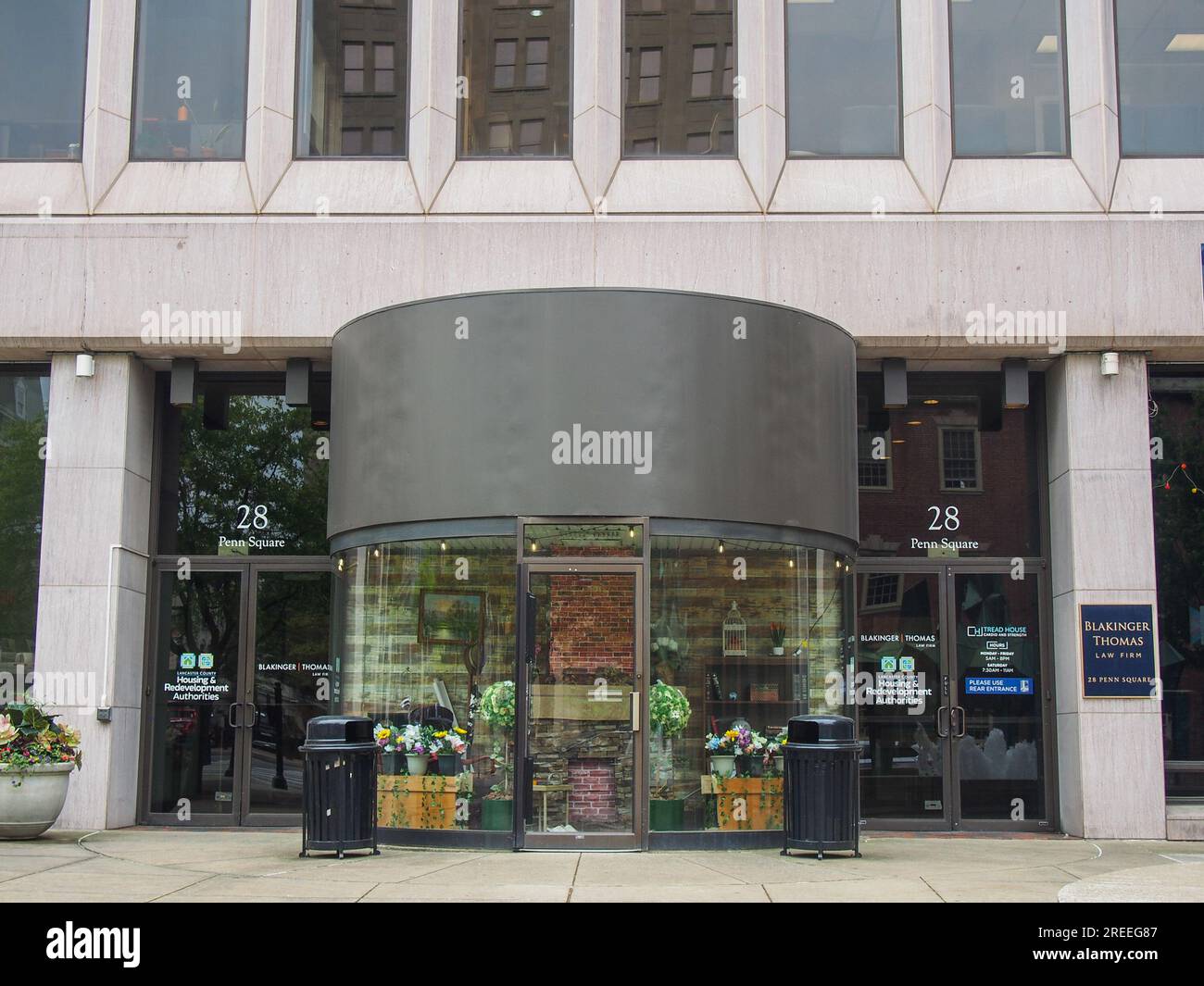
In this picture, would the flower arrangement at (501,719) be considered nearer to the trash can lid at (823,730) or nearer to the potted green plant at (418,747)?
the potted green plant at (418,747)

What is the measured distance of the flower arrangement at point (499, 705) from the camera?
12.5 meters

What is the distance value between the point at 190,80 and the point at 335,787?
29.8ft

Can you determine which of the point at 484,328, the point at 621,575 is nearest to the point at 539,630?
the point at 621,575

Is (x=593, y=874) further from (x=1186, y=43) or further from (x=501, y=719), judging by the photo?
(x=1186, y=43)

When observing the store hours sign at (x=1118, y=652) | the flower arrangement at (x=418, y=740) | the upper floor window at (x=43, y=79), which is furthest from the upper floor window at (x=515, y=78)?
the store hours sign at (x=1118, y=652)

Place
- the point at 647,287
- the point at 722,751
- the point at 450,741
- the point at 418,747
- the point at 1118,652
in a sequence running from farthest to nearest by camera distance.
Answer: the point at 1118,652, the point at 647,287, the point at 418,747, the point at 450,741, the point at 722,751

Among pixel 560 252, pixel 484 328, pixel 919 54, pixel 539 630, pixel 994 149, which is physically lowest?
pixel 539 630

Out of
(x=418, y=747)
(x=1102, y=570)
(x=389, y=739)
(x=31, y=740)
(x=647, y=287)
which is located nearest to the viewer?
(x=418, y=747)

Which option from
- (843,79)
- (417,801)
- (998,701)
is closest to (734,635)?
(417,801)

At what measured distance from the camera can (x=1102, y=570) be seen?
599 inches

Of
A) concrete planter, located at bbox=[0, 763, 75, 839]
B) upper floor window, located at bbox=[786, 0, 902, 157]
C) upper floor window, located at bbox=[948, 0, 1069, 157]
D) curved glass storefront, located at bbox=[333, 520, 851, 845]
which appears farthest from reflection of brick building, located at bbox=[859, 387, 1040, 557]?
concrete planter, located at bbox=[0, 763, 75, 839]
